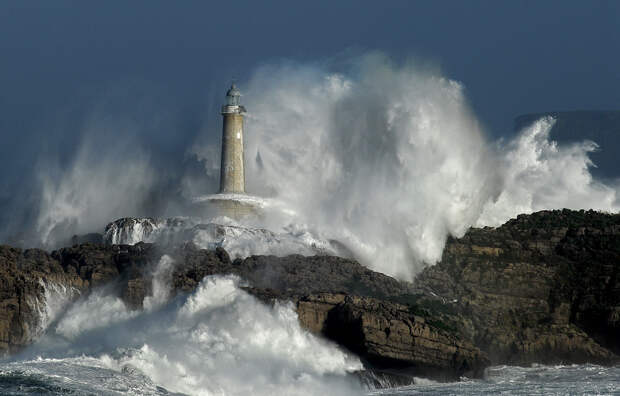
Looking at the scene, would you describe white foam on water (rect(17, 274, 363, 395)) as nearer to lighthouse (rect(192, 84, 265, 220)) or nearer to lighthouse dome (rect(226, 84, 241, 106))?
lighthouse (rect(192, 84, 265, 220))

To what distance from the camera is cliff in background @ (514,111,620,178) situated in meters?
92.6

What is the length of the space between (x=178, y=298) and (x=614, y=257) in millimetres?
18631

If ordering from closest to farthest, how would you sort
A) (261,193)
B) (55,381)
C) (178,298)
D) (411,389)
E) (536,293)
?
(55,381), (411,389), (178,298), (536,293), (261,193)

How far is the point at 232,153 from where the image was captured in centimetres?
7269

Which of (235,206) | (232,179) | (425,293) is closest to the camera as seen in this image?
(425,293)

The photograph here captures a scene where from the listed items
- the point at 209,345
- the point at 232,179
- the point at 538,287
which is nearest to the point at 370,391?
the point at 209,345

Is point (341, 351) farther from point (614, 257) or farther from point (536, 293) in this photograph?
point (614, 257)

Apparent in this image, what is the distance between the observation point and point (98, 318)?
61906 millimetres

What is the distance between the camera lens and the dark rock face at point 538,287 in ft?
209

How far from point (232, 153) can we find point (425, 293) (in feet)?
36.6

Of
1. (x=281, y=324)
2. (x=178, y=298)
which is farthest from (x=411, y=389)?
(x=178, y=298)

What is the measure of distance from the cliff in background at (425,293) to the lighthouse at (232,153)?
7.45 meters

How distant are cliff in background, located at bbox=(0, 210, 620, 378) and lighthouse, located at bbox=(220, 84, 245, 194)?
7449mm

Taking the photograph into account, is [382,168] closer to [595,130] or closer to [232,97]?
[232,97]
